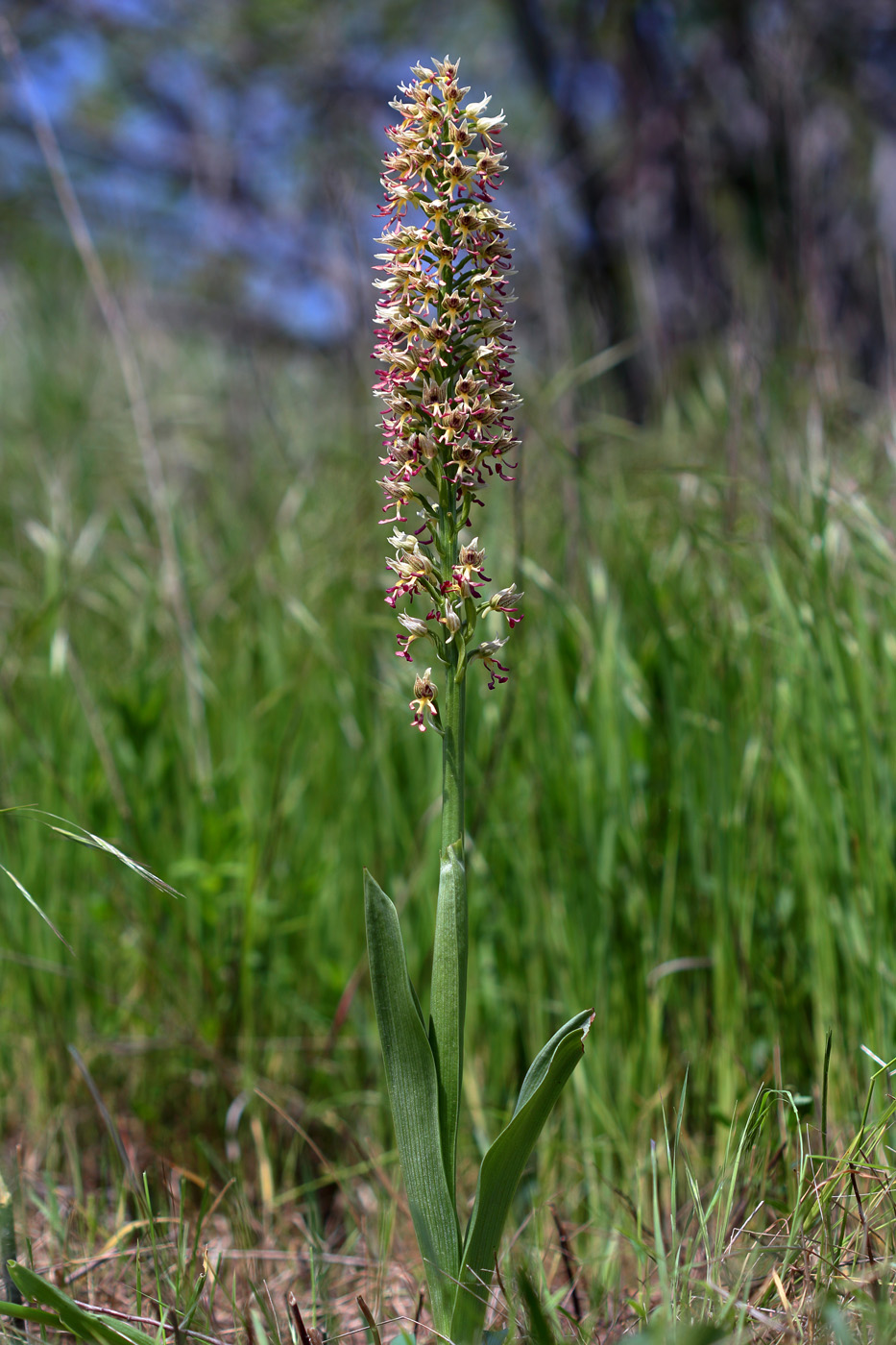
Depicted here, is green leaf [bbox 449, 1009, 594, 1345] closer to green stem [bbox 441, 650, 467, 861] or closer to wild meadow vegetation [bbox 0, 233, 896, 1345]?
wild meadow vegetation [bbox 0, 233, 896, 1345]

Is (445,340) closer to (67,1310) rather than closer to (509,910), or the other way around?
(67,1310)

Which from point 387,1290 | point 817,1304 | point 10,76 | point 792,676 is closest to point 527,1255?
point 387,1290

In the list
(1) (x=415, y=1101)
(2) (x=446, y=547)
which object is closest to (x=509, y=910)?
(1) (x=415, y=1101)

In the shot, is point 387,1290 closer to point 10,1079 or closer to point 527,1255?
point 527,1255

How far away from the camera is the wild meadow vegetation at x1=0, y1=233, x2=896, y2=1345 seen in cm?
193

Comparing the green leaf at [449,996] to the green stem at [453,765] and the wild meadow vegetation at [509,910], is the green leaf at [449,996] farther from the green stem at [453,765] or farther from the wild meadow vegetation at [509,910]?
the wild meadow vegetation at [509,910]

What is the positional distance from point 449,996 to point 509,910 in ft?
4.08

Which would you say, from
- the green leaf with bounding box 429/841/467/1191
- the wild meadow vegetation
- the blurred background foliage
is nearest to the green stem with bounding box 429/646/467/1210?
the green leaf with bounding box 429/841/467/1191

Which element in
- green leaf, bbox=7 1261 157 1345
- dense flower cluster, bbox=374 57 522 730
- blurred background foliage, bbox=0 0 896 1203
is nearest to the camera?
green leaf, bbox=7 1261 157 1345

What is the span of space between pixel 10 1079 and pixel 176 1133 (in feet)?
1.74

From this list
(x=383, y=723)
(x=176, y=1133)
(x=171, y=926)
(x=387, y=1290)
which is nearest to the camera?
(x=387, y=1290)

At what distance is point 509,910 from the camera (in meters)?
2.60

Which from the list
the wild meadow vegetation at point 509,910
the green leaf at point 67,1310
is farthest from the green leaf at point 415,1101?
the green leaf at point 67,1310

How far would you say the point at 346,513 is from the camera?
4277 millimetres
